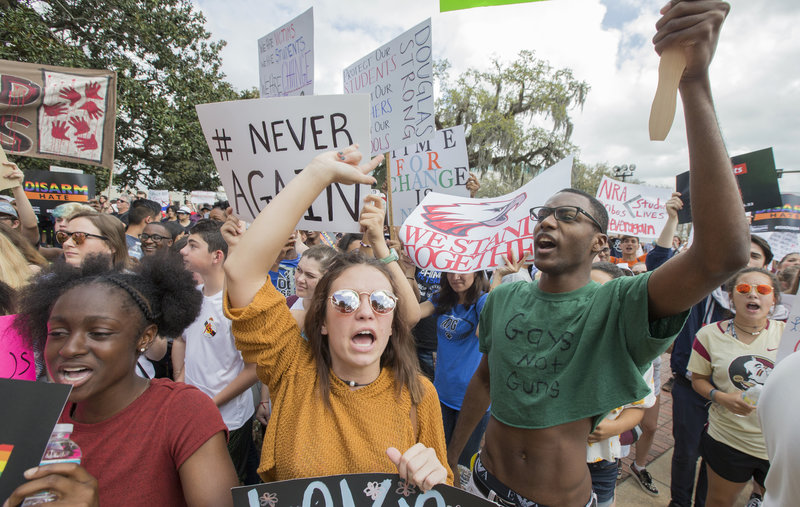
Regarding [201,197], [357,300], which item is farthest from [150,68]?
[357,300]

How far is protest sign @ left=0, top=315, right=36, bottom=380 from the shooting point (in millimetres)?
1637

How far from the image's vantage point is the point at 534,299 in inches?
79.4

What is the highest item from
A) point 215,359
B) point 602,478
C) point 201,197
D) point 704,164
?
point 201,197

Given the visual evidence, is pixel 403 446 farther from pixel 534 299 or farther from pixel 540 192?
pixel 540 192

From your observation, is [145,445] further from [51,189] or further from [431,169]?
[51,189]

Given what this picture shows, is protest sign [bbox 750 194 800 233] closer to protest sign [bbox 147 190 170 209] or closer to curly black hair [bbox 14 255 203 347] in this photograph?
curly black hair [bbox 14 255 203 347]

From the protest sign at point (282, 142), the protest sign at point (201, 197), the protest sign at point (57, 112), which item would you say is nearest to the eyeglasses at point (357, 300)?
the protest sign at point (282, 142)

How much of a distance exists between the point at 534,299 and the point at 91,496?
1798 mm

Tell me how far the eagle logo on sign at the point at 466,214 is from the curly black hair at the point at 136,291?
176 cm

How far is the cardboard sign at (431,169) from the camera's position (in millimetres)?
5254

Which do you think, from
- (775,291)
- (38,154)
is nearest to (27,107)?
(38,154)

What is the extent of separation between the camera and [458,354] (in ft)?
10.7

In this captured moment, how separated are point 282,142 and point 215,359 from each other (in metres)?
1.46

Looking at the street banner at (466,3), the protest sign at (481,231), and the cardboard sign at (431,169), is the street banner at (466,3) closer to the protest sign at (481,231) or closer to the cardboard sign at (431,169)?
the protest sign at (481,231)
